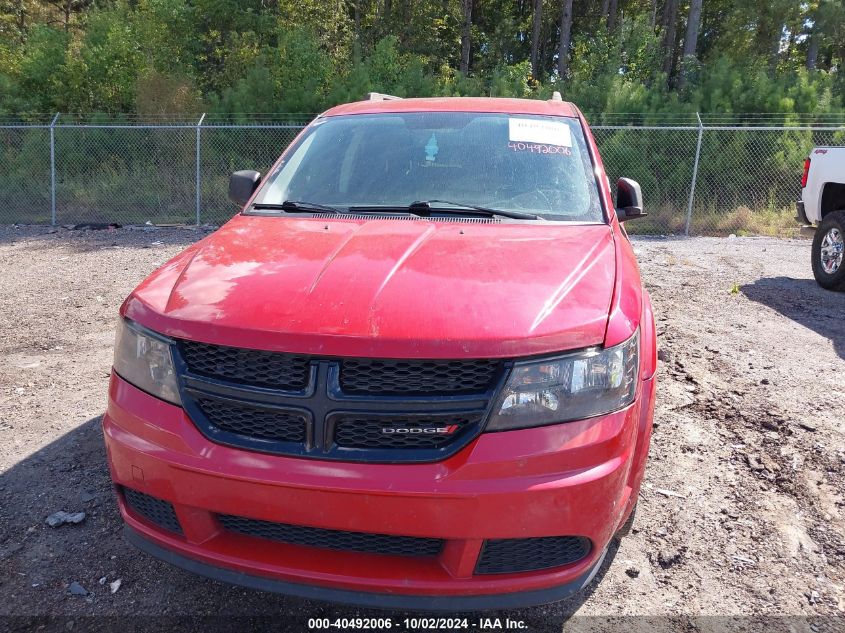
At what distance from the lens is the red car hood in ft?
6.64

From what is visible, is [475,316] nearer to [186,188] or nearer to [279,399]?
[279,399]

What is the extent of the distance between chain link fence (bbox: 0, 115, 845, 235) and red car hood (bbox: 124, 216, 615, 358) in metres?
11.2

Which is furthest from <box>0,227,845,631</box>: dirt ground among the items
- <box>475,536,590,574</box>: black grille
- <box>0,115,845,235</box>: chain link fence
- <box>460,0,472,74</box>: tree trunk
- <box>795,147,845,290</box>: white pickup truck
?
<box>460,0,472,74</box>: tree trunk

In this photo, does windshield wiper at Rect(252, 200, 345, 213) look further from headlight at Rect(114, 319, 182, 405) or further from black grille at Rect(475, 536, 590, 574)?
black grille at Rect(475, 536, 590, 574)

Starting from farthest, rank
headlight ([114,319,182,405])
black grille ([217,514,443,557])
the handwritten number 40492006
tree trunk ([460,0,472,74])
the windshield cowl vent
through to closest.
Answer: tree trunk ([460,0,472,74]), the handwritten number 40492006, the windshield cowl vent, headlight ([114,319,182,405]), black grille ([217,514,443,557])

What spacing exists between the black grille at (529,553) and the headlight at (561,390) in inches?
13.8

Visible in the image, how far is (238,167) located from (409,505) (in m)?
14.6

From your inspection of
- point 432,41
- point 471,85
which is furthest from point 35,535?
point 432,41

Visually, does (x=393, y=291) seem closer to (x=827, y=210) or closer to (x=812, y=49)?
(x=827, y=210)

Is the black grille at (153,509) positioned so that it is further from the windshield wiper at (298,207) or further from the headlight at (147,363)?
A: the windshield wiper at (298,207)

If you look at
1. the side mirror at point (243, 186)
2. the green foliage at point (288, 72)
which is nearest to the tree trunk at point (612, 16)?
the green foliage at point (288, 72)

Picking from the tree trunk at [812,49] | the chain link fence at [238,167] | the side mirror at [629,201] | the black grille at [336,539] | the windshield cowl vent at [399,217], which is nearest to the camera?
the black grille at [336,539]

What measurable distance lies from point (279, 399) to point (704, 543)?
2.10 meters

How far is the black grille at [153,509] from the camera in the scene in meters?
2.22
